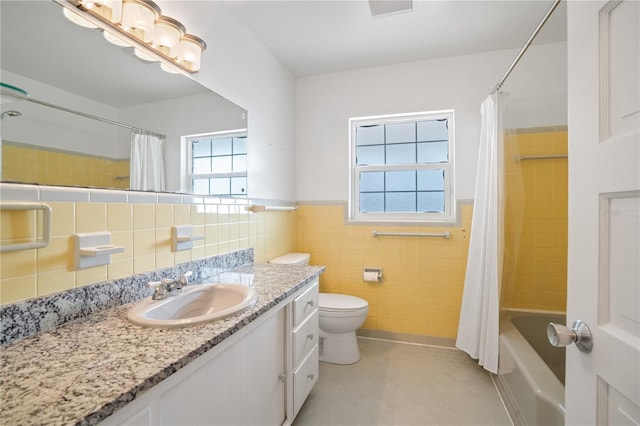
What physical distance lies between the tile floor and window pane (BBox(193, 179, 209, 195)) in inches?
52.7

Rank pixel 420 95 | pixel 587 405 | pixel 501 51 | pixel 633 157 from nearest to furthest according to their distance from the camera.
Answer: pixel 633 157
pixel 587 405
pixel 501 51
pixel 420 95

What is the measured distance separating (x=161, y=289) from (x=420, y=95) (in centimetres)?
234

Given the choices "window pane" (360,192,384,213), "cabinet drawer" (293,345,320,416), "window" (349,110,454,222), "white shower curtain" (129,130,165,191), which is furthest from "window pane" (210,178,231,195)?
"window pane" (360,192,384,213)

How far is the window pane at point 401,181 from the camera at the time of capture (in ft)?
8.11

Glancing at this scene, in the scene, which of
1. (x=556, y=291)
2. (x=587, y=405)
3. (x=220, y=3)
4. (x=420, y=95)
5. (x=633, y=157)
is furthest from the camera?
(x=420, y=95)

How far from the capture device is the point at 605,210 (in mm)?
576

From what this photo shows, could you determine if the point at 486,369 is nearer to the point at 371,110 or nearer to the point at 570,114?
the point at 570,114

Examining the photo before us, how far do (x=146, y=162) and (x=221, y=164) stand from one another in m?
0.46

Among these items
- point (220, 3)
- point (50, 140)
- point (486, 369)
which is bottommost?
point (486, 369)

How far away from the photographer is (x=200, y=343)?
732mm

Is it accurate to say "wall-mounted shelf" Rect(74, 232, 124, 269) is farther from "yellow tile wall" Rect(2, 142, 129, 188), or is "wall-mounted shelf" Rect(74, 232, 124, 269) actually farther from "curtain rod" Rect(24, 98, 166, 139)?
"curtain rod" Rect(24, 98, 166, 139)

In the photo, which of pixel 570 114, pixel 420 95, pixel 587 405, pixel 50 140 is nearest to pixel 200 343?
pixel 50 140

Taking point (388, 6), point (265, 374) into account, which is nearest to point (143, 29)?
point (388, 6)

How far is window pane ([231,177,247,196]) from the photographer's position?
1707mm
